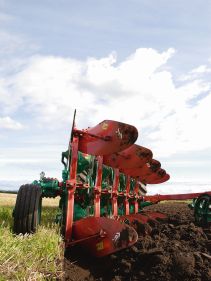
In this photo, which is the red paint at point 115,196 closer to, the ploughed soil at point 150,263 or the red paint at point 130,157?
the red paint at point 130,157

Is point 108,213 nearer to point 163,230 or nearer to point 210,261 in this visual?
point 163,230

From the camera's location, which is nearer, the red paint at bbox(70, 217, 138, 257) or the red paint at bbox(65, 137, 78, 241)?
the red paint at bbox(70, 217, 138, 257)

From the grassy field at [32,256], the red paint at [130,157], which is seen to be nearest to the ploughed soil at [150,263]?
the grassy field at [32,256]

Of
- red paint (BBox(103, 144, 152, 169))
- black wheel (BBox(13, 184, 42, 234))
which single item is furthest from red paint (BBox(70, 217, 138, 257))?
red paint (BBox(103, 144, 152, 169))

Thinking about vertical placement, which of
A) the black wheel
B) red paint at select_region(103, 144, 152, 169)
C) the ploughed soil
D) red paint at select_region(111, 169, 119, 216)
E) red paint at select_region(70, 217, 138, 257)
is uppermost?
red paint at select_region(103, 144, 152, 169)

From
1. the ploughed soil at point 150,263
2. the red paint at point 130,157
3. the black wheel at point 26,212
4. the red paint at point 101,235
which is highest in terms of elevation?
the red paint at point 130,157

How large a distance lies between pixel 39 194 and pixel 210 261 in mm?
1993

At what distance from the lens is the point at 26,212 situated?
207 inches

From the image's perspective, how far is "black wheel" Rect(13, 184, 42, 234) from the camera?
5211mm

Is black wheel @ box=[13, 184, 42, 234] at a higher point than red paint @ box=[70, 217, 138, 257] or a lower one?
higher

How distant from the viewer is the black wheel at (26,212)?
521 centimetres

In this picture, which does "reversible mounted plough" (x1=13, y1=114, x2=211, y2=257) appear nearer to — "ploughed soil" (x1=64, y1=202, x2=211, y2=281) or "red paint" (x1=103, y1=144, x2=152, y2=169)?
"ploughed soil" (x1=64, y1=202, x2=211, y2=281)

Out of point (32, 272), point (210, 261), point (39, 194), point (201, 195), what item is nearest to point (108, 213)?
point (201, 195)

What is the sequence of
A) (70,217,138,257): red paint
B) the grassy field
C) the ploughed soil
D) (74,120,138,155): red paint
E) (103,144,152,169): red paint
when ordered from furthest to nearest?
(103,144,152,169): red paint → (74,120,138,155): red paint → (70,217,138,257): red paint → the ploughed soil → the grassy field
